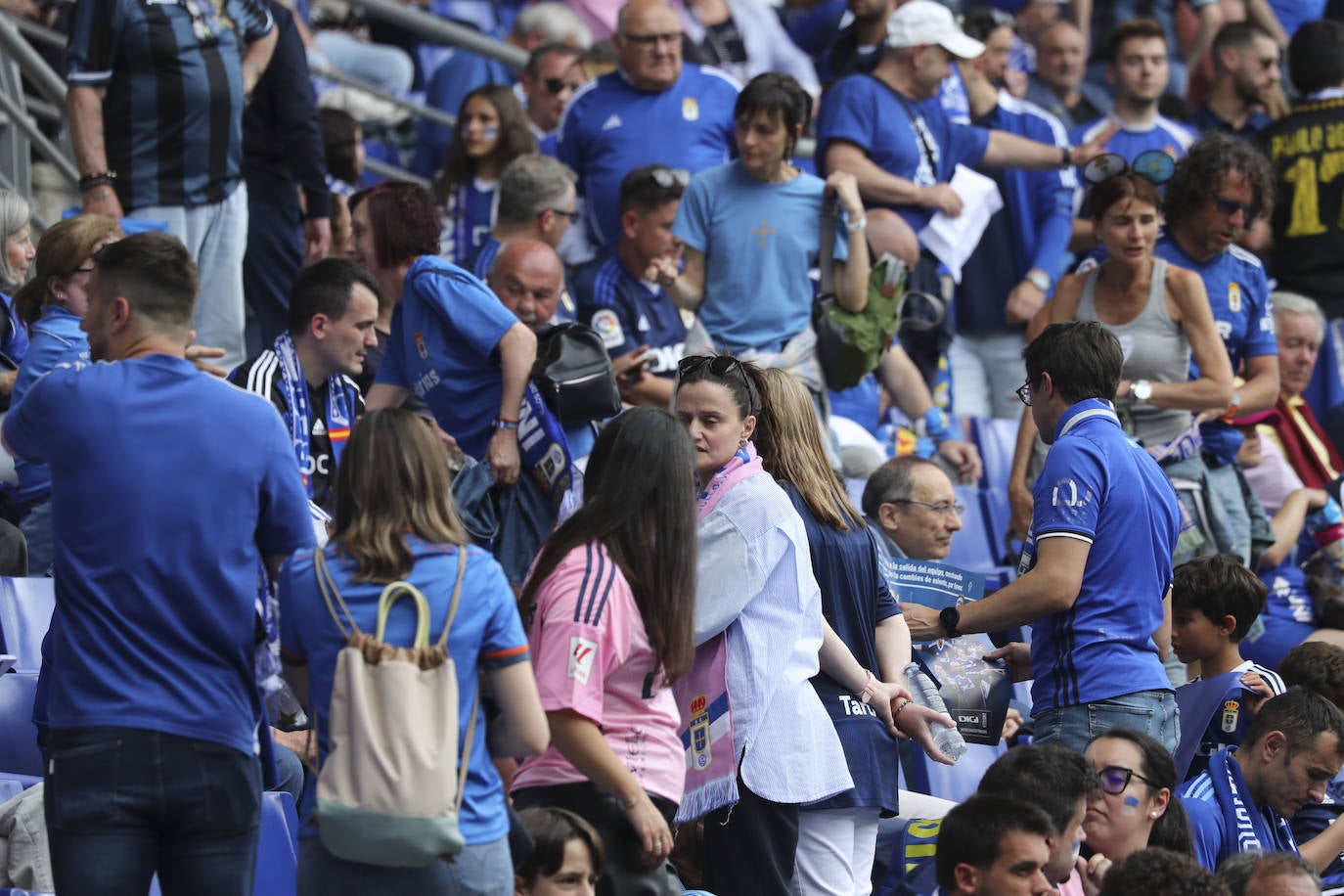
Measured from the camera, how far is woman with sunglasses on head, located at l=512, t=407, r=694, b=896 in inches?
142

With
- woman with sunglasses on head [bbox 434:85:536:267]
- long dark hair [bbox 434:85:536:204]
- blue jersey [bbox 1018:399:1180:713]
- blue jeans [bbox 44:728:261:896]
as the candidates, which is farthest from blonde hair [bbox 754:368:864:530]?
long dark hair [bbox 434:85:536:204]

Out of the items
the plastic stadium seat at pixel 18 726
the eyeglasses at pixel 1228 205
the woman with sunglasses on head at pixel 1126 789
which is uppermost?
the eyeglasses at pixel 1228 205

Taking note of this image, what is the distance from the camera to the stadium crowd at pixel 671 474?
133 inches

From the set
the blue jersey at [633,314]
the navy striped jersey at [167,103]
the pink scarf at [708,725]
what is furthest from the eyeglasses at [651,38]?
the pink scarf at [708,725]

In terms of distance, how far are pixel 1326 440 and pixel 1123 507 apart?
4.26 meters

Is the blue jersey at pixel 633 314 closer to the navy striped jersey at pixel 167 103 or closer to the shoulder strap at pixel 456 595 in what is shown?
the navy striped jersey at pixel 167 103

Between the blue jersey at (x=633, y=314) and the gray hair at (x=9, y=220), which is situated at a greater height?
the gray hair at (x=9, y=220)

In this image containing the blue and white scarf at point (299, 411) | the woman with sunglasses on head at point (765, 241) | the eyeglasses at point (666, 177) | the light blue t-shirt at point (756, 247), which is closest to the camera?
the blue and white scarf at point (299, 411)

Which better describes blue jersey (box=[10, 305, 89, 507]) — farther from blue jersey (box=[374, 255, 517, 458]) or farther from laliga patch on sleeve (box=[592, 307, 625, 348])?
laliga patch on sleeve (box=[592, 307, 625, 348])

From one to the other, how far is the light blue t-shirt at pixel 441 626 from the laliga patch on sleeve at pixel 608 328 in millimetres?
3440

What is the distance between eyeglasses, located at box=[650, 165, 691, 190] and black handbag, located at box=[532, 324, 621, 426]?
1952 mm

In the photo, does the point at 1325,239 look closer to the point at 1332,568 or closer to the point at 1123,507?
the point at 1332,568

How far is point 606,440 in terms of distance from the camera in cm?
383

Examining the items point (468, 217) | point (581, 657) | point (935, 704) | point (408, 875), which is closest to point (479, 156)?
point (468, 217)
